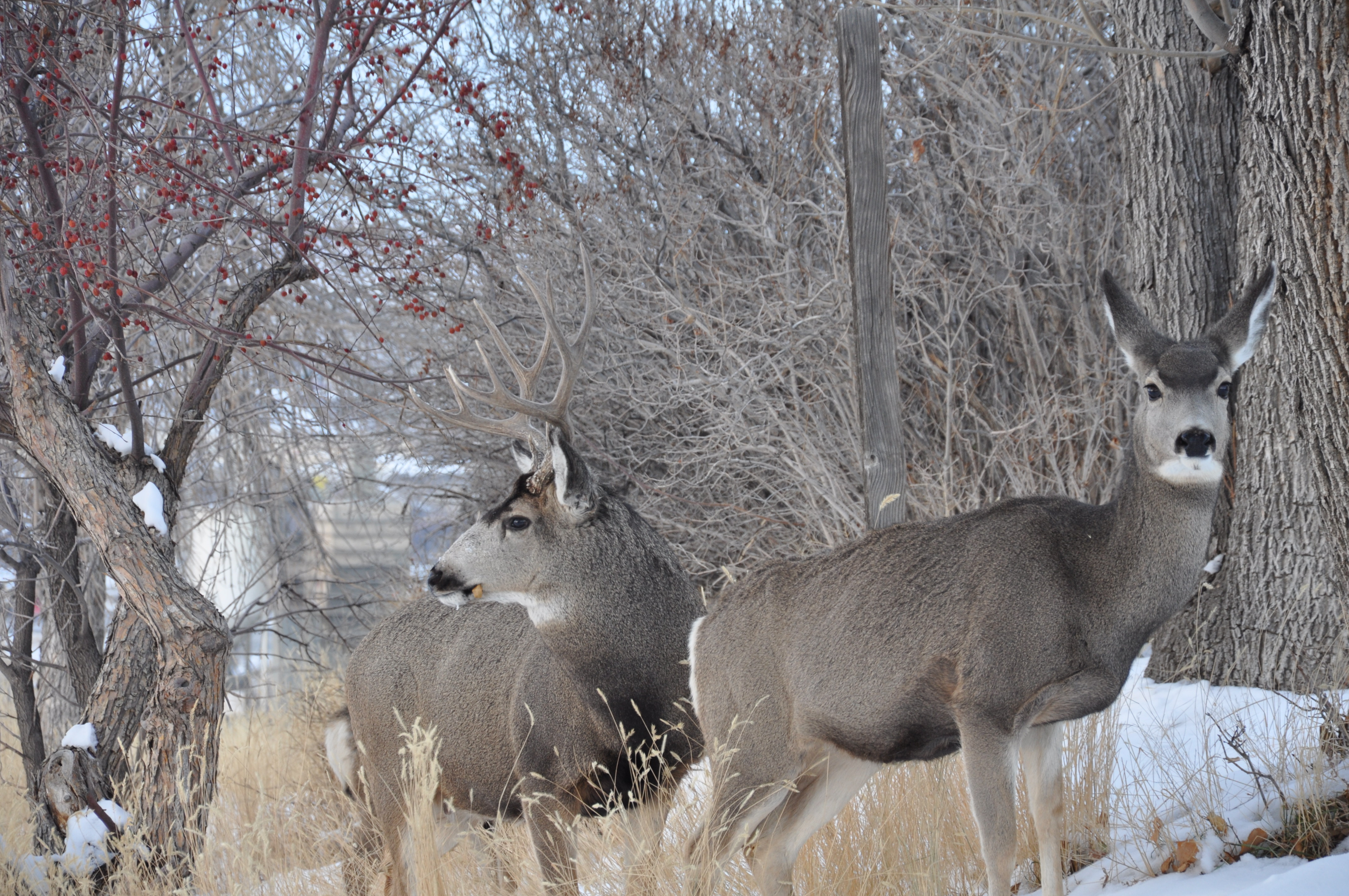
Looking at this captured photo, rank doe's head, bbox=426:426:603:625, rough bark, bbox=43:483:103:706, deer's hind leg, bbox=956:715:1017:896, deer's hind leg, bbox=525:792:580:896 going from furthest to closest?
rough bark, bbox=43:483:103:706 → doe's head, bbox=426:426:603:625 → deer's hind leg, bbox=525:792:580:896 → deer's hind leg, bbox=956:715:1017:896

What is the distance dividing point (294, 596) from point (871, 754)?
18.7ft

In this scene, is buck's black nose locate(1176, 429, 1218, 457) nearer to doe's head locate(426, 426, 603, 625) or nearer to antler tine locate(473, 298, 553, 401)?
doe's head locate(426, 426, 603, 625)

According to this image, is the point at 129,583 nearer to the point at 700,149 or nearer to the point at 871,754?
the point at 871,754

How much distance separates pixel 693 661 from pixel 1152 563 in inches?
67.1

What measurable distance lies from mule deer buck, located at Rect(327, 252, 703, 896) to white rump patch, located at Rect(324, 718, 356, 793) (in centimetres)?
36

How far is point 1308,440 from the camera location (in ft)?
12.9

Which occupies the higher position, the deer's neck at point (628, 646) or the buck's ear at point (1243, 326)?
the buck's ear at point (1243, 326)

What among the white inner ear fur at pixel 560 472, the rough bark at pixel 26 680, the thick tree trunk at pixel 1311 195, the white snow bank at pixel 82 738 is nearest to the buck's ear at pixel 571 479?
the white inner ear fur at pixel 560 472

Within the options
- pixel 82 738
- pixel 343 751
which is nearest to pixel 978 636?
pixel 343 751

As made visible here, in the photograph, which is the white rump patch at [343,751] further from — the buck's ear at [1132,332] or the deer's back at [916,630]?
the buck's ear at [1132,332]

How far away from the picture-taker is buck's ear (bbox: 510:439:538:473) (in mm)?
5285

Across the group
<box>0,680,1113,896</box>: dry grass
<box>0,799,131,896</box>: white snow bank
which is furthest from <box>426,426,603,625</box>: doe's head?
<box>0,799,131,896</box>: white snow bank

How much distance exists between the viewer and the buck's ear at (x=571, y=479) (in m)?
5.02

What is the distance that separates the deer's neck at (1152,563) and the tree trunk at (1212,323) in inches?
77.9
